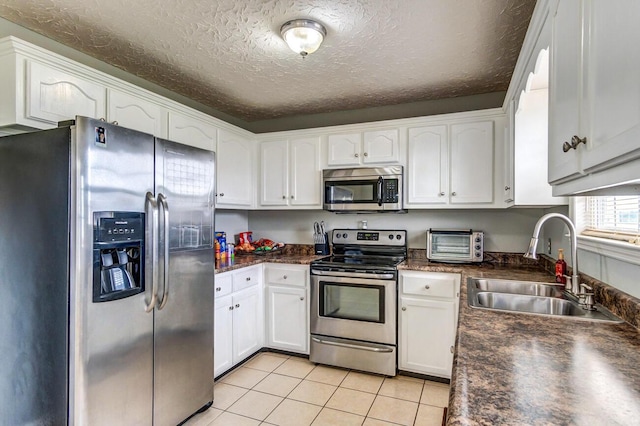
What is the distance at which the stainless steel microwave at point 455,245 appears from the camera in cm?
284

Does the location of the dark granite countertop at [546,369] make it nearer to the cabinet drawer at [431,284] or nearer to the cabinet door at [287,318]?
the cabinet drawer at [431,284]

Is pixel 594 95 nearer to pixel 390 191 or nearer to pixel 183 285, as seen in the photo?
pixel 183 285

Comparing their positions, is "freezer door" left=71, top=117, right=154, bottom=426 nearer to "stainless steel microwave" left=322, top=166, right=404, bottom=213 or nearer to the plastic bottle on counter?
"stainless steel microwave" left=322, top=166, right=404, bottom=213

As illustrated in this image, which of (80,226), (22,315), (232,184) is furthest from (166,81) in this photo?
(22,315)

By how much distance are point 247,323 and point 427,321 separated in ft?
4.86

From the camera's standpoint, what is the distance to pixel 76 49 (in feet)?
7.64

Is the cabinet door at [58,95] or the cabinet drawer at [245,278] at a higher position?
the cabinet door at [58,95]

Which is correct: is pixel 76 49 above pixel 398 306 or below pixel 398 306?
above

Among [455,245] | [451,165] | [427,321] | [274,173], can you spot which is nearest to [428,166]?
[451,165]

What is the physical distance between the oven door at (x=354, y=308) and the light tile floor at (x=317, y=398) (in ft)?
1.08

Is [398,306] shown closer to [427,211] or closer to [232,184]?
[427,211]

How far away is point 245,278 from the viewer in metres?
2.96

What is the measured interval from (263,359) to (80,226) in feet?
6.80

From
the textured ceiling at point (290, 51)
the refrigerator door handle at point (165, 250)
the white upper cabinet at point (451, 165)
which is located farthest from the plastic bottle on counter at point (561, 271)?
the refrigerator door handle at point (165, 250)
